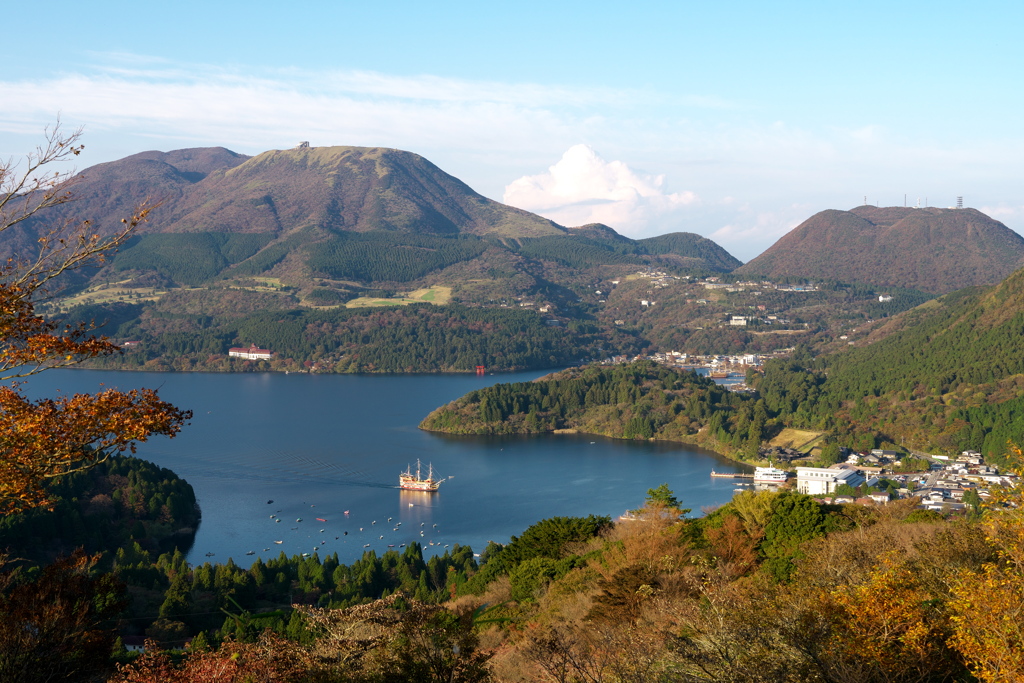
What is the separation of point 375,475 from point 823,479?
29.6m

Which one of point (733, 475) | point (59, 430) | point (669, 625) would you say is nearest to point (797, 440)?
point (733, 475)

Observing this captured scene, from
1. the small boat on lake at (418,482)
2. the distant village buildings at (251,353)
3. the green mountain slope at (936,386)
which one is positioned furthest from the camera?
the distant village buildings at (251,353)

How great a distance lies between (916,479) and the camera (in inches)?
2215

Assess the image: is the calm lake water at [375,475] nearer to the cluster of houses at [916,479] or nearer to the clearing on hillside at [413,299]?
the cluster of houses at [916,479]

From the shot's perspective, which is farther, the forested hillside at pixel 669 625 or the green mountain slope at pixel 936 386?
the green mountain slope at pixel 936 386

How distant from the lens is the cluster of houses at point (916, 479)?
49344 millimetres

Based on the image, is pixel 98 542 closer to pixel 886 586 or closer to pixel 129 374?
pixel 886 586

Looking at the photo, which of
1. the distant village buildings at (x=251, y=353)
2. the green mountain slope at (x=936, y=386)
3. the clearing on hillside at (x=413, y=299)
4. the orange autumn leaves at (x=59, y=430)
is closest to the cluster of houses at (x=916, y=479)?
the green mountain slope at (x=936, y=386)

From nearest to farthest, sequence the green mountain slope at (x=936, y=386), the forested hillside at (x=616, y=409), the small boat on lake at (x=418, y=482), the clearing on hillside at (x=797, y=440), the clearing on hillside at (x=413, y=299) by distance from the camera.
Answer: the small boat on lake at (x=418, y=482), the green mountain slope at (x=936, y=386), the clearing on hillside at (x=797, y=440), the forested hillside at (x=616, y=409), the clearing on hillside at (x=413, y=299)

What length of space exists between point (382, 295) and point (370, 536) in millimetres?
130320

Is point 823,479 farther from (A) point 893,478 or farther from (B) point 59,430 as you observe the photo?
(B) point 59,430

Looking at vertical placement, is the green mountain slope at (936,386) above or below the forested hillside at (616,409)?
above

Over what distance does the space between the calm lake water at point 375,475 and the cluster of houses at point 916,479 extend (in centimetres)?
573

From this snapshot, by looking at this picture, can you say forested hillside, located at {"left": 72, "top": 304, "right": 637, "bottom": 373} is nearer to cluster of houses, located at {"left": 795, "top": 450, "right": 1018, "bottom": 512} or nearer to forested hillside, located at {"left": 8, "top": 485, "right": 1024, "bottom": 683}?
cluster of houses, located at {"left": 795, "top": 450, "right": 1018, "bottom": 512}
